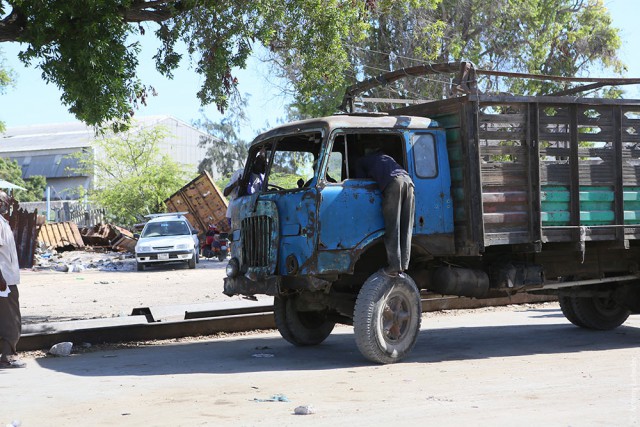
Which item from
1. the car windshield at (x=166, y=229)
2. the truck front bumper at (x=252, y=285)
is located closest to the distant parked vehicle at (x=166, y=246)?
the car windshield at (x=166, y=229)

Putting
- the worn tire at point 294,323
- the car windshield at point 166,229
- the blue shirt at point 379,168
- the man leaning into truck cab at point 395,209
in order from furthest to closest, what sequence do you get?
the car windshield at point 166,229, the worn tire at point 294,323, the blue shirt at point 379,168, the man leaning into truck cab at point 395,209

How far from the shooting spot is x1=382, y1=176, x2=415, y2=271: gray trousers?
29.1ft

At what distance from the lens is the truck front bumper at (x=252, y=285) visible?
9055 mm

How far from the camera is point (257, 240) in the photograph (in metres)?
9.36

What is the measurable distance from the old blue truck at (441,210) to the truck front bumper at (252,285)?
0.02 meters

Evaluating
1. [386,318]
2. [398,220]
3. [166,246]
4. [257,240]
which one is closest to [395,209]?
[398,220]

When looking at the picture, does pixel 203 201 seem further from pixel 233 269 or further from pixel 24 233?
pixel 233 269

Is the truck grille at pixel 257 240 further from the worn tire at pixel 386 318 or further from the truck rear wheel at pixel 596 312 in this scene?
the truck rear wheel at pixel 596 312

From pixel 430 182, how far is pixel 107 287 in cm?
1291

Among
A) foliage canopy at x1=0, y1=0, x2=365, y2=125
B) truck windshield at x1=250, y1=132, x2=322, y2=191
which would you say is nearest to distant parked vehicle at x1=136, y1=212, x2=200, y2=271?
foliage canopy at x1=0, y1=0, x2=365, y2=125

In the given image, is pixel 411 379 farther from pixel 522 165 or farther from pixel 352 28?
pixel 352 28

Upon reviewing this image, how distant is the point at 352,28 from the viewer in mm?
14695

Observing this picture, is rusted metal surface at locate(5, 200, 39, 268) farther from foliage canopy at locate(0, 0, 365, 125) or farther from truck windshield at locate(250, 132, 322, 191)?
truck windshield at locate(250, 132, 322, 191)

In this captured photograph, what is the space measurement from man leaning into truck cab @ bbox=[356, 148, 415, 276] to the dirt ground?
21.2 feet
